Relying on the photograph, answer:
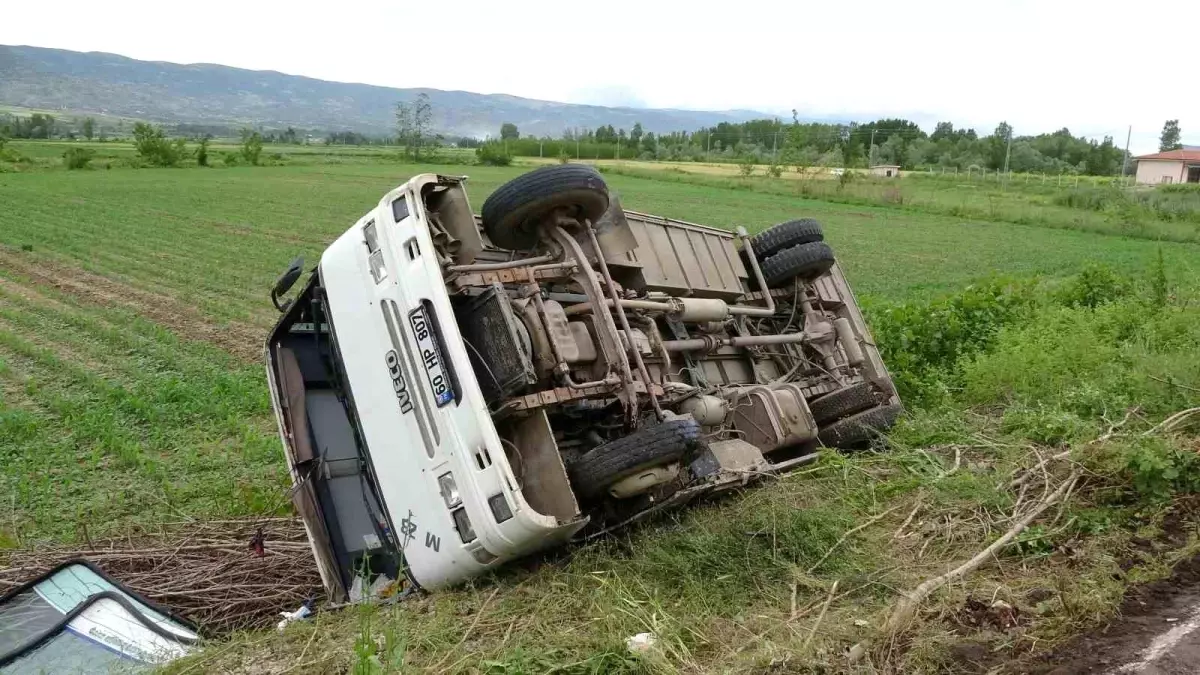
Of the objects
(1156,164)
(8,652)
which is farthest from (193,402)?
(1156,164)

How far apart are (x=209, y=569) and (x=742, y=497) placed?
117 inches

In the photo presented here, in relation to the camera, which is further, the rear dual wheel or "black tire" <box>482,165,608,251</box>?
the rear dual wheel

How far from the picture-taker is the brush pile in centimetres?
507

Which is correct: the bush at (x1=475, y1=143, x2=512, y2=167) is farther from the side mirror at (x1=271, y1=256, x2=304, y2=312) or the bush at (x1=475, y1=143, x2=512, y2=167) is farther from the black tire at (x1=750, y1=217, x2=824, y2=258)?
the side mirror at (x1=271, y1=256, x2=304, y2=312)

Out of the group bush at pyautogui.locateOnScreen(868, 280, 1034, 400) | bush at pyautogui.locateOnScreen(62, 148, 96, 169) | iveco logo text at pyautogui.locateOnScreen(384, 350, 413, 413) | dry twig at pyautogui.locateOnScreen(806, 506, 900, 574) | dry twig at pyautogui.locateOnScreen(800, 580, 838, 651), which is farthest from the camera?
bush at pyautogui.locateOnScreen(62, 148, 96, 169)

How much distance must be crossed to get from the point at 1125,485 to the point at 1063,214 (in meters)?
31.9

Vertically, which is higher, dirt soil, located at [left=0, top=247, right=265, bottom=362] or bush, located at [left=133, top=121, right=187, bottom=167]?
bush, located at [left=133, top=121, right=187, bottom=167]

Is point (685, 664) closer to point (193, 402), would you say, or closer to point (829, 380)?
point (829, 380)

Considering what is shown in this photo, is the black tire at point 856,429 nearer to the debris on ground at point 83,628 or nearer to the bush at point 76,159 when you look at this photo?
the debris on ground at point 83,628

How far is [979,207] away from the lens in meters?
35.7

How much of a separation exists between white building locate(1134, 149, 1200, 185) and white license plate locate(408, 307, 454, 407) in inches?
3103

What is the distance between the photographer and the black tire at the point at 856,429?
6266 mm

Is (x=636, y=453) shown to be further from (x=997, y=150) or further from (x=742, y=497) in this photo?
(x=997, y=150)

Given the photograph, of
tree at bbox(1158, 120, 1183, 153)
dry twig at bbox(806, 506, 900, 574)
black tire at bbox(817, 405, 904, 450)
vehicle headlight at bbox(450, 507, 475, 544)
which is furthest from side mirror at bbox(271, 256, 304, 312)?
tree at bbox(1158, 120, 1183, 153)
